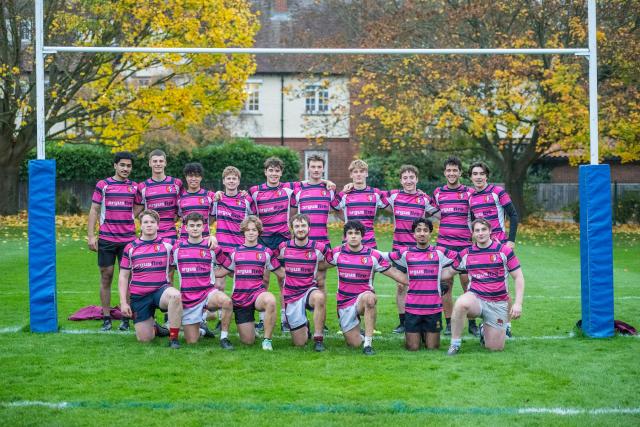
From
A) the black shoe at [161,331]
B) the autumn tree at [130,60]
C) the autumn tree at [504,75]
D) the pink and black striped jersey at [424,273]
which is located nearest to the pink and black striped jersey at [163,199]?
the black shoe at [161,331]

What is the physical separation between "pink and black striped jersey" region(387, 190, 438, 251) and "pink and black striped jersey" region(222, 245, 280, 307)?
1498 mm

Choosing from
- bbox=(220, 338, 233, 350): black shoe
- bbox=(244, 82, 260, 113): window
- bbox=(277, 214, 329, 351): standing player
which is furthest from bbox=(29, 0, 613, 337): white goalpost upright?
bbox=(244, 82, 260, 113): window

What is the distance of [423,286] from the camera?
310 inches

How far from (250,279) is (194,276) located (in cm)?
54

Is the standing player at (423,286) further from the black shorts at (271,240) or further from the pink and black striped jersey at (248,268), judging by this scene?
the black shorts at (271,240)

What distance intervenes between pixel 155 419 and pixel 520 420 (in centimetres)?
234

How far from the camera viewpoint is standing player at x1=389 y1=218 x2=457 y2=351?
7703 mm

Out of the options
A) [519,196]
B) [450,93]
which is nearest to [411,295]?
[450,93]

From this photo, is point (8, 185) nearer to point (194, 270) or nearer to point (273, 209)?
point (273, 209)

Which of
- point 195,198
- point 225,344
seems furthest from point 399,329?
point 195,198

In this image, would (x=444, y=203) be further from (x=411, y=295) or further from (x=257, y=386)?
(x=257, y=386)

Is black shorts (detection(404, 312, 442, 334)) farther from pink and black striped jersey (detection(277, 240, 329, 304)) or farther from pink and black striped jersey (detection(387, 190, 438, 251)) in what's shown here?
pink and black striped jersey (detection(387, 190, 438, 251))

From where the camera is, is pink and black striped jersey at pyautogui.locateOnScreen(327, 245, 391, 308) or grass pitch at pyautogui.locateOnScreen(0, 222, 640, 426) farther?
pink and black striped jersey at pyautogui.locateOnScreen(327, 245, 391, 308)

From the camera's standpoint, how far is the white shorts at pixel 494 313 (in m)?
7.66
